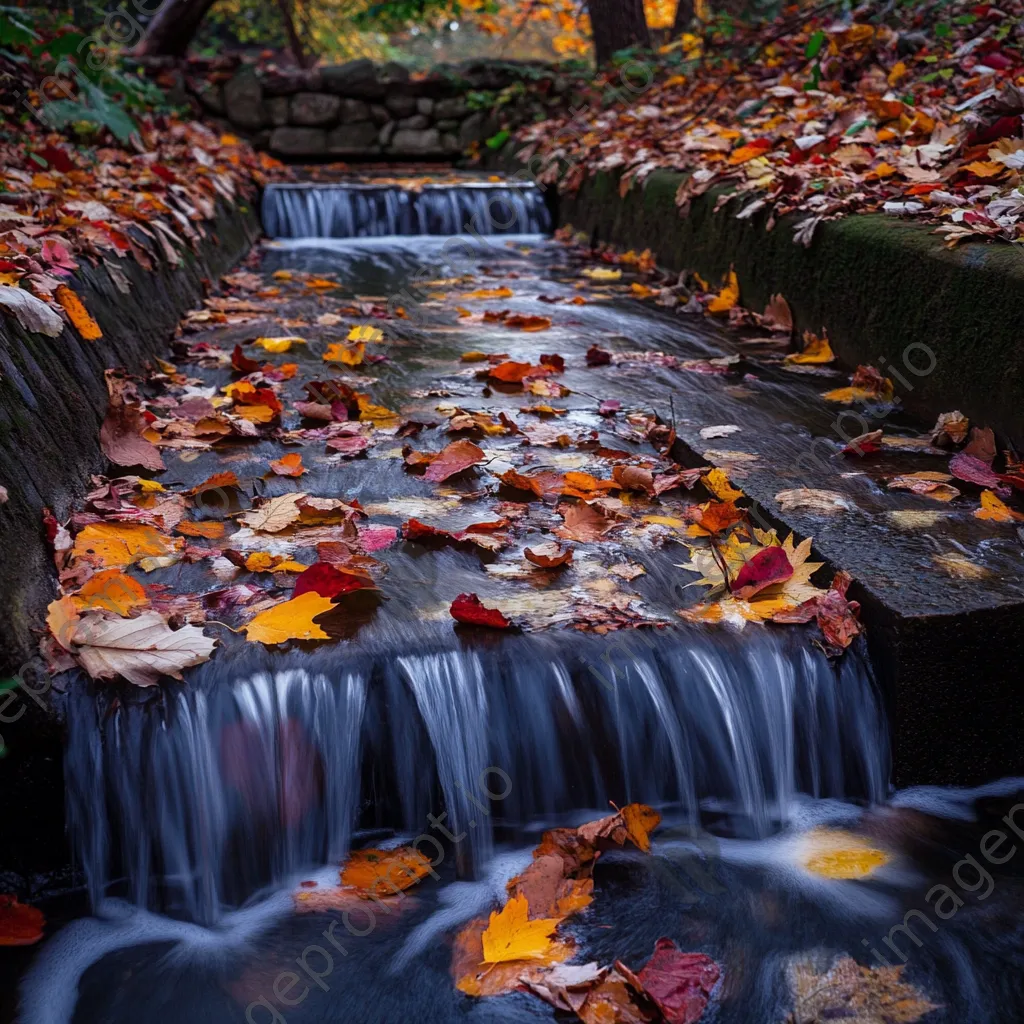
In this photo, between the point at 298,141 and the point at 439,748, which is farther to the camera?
the point at 298,141

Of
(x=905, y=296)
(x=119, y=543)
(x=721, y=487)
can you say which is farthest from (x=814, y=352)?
(x=119, y=543)

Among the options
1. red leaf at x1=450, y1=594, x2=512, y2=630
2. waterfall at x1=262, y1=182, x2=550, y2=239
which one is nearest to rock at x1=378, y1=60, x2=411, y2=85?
waterfall at x1=262, y1=182, x2=550, y2=239

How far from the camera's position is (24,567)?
190 centimetres

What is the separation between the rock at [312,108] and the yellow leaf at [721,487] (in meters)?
9.85

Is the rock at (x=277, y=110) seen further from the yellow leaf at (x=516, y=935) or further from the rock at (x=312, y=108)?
the yellow leaf at (x=516, y=935)

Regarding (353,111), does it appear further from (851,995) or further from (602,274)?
(851,995)

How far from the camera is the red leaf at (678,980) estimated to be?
5.07 feet

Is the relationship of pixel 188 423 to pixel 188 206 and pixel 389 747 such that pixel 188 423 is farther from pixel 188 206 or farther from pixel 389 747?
pixel 188 206

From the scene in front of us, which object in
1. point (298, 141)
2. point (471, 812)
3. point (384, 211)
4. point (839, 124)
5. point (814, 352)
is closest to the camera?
point (471, 812)

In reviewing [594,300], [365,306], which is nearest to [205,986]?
[365,306]

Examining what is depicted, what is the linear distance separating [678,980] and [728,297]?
3727 mm

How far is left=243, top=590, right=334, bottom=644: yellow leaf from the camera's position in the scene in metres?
1.94

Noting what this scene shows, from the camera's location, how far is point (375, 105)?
11.3 metres

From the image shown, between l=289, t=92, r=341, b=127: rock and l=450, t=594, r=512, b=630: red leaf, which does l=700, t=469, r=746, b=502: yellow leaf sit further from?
l=289, t=92, r=341, b=127: rock
